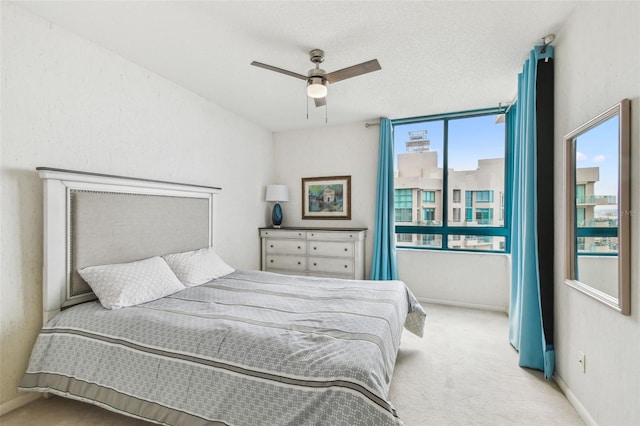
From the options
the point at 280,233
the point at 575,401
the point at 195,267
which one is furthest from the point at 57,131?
the point at 575,401

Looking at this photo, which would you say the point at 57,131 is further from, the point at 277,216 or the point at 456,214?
the point at 456,214

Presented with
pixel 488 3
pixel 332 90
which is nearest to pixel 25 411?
pixel 332 90

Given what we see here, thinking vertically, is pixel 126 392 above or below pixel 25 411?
above

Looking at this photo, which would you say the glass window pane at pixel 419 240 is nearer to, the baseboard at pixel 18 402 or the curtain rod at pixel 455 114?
the curtain rod at pixel 455 114

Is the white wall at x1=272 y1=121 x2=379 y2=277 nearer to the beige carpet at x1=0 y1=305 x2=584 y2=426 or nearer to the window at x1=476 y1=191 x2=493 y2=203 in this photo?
the window at x1=476 y1=191 x2=493 y2=203

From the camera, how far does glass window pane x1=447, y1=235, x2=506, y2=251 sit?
3.92 m

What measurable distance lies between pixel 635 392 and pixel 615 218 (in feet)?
2.62

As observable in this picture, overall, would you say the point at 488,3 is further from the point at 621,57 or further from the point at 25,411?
the point at 25,411

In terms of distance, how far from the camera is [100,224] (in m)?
2.27

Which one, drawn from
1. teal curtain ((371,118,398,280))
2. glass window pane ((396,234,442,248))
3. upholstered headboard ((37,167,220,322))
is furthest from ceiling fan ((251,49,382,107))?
glass window pane ((396,234,442,248))

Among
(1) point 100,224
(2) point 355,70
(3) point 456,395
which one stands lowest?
(3) point 456,395

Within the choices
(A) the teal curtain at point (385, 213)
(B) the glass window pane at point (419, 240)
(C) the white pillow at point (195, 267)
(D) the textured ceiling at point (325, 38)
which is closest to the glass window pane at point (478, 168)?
(B) the glass window pane at point (419, 240)

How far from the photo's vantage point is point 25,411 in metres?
1.90

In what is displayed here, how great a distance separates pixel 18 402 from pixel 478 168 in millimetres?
4992
